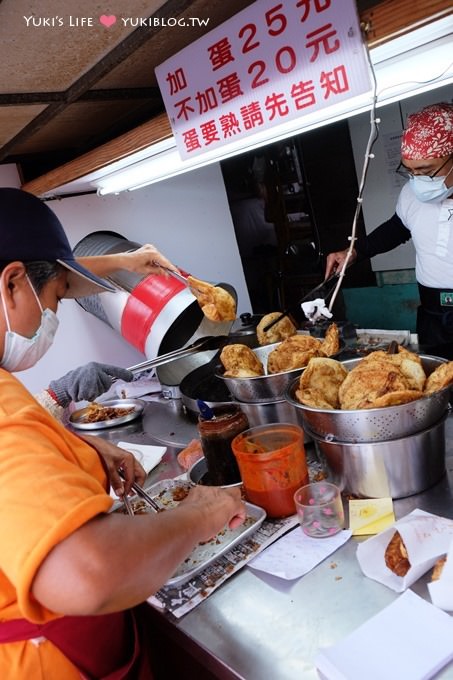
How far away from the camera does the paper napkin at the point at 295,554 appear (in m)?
1.36

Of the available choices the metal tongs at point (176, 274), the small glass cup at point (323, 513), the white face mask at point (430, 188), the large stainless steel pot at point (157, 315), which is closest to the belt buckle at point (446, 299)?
the white face mask at point (430, 188)

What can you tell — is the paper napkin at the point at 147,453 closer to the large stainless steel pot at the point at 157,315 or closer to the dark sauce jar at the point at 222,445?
the dark sauce jar at the point at 222,445

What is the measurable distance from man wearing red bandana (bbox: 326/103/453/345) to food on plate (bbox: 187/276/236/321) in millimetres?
962

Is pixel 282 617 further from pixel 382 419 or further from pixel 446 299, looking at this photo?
pixel 446 299

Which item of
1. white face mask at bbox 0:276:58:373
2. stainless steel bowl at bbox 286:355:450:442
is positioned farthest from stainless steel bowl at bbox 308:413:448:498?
white face mask at bbox 0:276:58:373

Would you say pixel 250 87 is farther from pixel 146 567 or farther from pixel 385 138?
pixel 385 138

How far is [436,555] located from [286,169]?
409 centimetres

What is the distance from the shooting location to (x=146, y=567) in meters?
0.97

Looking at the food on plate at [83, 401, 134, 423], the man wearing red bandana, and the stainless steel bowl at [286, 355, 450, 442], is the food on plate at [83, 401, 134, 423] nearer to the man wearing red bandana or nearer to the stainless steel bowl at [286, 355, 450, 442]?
the man wearing red bandana

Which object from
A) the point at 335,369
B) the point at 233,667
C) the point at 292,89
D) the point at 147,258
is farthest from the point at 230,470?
the point at 147,258

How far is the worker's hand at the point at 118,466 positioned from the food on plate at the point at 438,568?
0.90 m

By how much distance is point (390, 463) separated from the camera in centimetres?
148

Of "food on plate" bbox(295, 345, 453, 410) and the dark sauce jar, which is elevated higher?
"food on plate" bbox(295, 345, 453, 410)

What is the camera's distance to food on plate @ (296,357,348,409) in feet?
5.30
